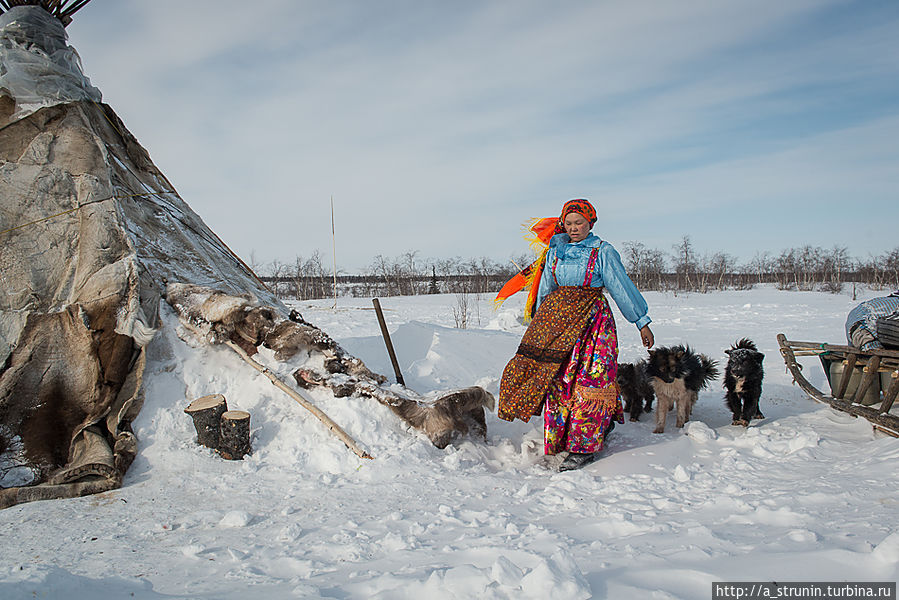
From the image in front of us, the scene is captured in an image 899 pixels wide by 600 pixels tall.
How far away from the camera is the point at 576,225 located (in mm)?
3920

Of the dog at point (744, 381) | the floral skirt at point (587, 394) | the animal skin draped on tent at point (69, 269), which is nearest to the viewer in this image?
the animal skin draped on tent at point (69, 269)

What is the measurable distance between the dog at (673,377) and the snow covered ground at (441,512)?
34cm

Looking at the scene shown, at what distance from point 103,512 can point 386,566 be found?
1.85 m

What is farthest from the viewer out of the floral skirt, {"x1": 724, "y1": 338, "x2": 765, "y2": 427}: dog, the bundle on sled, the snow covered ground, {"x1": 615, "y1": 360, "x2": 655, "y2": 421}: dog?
{"x1": 615, "y1": 360, "x2": 655, "y2": 421}: dog

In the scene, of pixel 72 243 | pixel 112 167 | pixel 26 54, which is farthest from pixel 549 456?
pixel 26 54

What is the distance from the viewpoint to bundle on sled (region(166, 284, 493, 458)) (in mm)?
4094

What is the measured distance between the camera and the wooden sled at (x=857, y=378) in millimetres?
3846

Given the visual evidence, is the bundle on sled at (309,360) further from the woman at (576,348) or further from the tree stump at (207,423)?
the tree stump at (207,423)

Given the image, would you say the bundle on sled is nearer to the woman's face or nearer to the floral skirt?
the floral skirt

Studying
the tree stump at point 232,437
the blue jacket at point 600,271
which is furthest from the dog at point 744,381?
the tree stump at point 232,437

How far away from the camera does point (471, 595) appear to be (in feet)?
5.98

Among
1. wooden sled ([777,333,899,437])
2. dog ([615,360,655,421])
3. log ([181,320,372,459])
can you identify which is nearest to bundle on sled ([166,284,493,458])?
log ([181,320,372,459])

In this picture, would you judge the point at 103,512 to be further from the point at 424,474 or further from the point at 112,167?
the point at 112,167

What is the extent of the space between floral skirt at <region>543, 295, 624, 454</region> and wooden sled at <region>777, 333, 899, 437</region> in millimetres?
1845
